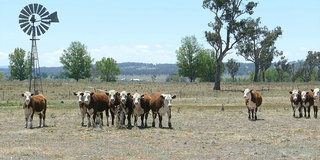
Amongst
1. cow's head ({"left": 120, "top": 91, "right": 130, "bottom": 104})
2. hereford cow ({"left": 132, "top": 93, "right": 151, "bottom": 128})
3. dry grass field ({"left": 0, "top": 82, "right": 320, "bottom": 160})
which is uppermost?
cow's head ({"left": 120, "top": 91, "right": 130, "bottom": 104})

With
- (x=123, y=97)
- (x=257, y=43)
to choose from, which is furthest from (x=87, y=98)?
(x=257, y=43)

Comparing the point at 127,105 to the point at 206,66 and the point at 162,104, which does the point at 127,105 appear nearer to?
the point at 162,104

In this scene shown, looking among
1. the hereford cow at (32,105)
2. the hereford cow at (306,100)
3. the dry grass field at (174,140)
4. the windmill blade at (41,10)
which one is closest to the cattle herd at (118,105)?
the hereford cow at (32,105)

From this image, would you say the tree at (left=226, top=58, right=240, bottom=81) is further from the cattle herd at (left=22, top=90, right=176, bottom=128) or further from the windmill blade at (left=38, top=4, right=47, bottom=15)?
the cattle herd at (left=22, top=90, right=176, bottom=128)

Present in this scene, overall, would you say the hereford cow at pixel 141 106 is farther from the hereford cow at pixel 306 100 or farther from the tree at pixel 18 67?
the tree at pixel 18 67

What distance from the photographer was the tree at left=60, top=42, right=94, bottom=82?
125 metres

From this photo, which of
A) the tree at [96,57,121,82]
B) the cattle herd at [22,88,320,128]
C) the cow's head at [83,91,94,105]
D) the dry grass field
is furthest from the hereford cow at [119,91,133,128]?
the tree at [96,57,121,82]

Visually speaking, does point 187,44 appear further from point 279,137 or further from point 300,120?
point 279,137

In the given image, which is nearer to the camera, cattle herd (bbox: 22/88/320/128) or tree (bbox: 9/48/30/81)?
cattle herd (bbox: 22/88/320/128)

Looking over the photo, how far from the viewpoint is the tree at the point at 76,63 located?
12488cm

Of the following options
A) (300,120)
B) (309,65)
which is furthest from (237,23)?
(309,65)

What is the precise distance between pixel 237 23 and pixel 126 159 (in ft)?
201

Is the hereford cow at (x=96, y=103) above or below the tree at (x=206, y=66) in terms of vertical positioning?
below

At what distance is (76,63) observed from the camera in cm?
12531
